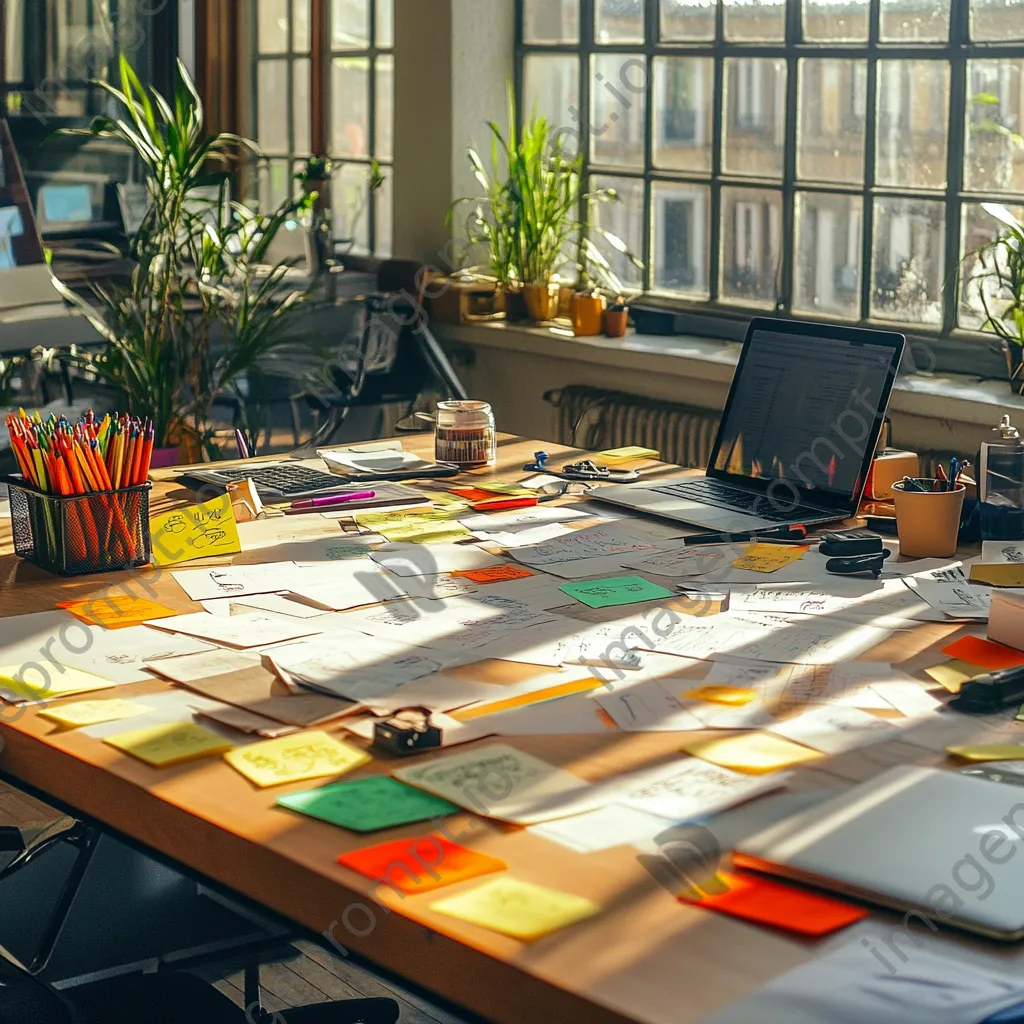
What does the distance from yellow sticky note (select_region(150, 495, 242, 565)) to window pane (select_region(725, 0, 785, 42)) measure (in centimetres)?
273

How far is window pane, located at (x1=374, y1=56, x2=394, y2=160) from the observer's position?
220 inches

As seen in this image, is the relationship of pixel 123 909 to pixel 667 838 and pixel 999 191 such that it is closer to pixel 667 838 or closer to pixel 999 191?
pixel 667 838

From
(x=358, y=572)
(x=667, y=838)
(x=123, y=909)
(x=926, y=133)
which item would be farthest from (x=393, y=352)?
(x=667, y=838)

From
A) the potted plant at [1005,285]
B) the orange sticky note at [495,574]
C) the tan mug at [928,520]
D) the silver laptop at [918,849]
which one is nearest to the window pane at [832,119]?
the potted plant at [1005,285]

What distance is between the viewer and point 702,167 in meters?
4.59

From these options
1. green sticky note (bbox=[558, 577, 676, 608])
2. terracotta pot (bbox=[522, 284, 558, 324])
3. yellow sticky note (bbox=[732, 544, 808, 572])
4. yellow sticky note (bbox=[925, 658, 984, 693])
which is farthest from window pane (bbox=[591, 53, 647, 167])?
yellow sticky note (bbox=[925, 658, 984, 693])

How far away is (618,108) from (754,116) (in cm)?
58

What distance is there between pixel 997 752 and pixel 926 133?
2.94 meters

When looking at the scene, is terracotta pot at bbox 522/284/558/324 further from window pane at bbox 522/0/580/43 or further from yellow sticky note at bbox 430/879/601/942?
yellow sticky note at bbox 430/879/601/942

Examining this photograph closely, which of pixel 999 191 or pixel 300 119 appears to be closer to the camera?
pixel 999 191

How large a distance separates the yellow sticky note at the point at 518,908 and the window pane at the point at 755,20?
11.9 ft

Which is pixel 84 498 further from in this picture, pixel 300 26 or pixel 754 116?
pixel 300 26

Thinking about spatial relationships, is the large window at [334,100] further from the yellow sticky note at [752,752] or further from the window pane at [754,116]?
the yellow sticky note at [752,752]

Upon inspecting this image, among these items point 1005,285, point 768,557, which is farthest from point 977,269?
point 768,557
